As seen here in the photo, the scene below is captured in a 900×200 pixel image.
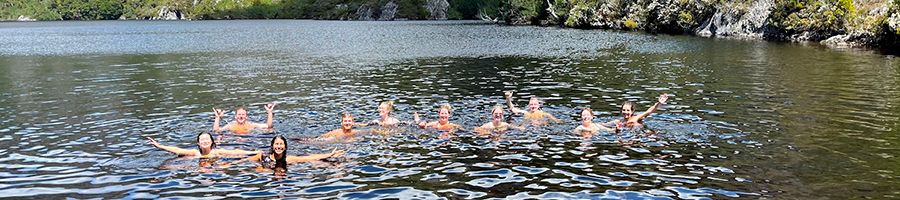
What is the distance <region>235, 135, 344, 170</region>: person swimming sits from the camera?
17953 mm

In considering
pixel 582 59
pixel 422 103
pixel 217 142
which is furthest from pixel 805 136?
pixel 582 59

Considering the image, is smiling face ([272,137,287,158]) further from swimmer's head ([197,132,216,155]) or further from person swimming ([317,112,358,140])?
person swimming ([317,112,358,140])

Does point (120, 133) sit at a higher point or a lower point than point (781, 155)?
higher

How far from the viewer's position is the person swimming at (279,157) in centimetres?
1795

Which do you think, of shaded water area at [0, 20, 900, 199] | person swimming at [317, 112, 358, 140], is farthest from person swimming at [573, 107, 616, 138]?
person swimming at [317, 112, 358, 140]

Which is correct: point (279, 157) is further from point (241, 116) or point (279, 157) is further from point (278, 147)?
point (241, 116)

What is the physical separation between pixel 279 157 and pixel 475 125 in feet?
29.8

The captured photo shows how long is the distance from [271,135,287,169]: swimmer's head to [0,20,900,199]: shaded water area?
0.48 m

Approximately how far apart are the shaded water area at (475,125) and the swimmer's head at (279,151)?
19.1 inches

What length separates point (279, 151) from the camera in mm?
17922

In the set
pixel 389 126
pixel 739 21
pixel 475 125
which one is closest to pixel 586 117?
pixel 475 125

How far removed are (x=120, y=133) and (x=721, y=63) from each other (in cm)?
3987

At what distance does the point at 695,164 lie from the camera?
727 inches

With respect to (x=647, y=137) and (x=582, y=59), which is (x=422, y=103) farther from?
(x=582, y=59)
